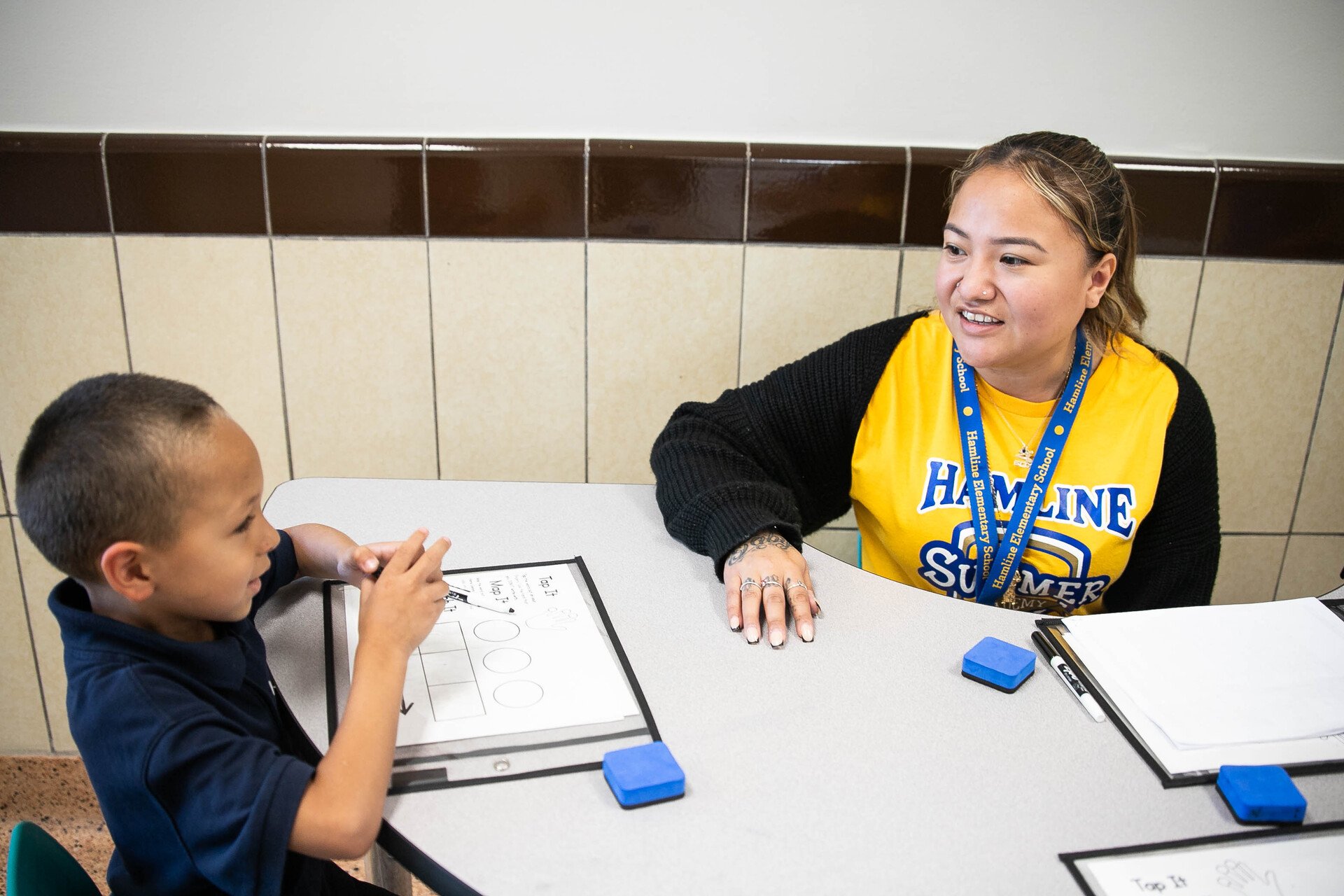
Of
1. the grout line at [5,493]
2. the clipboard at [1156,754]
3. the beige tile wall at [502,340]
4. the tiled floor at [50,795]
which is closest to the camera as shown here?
the clipboard at [1156,754]

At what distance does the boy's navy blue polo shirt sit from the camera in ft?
2.55

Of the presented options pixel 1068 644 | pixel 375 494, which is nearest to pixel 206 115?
pixel 375 494

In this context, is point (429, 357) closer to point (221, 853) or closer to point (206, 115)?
point (206, 115)

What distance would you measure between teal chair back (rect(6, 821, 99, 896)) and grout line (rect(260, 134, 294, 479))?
1.11 meters

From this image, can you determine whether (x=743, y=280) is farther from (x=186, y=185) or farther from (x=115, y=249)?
(x=115, y=249)

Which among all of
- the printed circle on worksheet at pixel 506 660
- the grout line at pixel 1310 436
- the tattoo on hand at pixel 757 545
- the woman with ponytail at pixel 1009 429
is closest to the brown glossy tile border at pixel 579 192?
the grout line at pixel 1310 436

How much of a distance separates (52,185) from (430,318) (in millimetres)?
692

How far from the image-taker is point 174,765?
2.56 feet

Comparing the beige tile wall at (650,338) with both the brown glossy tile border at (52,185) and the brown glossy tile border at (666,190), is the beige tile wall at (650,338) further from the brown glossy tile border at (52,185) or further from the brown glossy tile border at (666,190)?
the brown glossy tile border at (52,185)

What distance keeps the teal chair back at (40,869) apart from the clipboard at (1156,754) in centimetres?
100

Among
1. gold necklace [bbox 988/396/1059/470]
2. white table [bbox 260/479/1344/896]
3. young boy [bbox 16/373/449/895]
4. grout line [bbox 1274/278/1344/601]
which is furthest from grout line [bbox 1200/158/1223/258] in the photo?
young boy [bbox 16/373/449/895]

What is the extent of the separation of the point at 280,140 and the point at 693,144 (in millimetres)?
743

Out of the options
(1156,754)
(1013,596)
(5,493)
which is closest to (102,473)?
(1156,754)

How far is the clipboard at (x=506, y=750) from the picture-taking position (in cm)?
86
